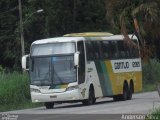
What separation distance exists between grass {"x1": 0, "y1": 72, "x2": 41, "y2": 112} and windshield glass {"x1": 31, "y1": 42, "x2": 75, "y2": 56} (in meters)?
4.53

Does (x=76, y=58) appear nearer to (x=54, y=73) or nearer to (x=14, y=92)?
(x=54, y=73)

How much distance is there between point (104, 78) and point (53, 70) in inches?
156

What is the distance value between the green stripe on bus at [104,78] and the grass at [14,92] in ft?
15.2

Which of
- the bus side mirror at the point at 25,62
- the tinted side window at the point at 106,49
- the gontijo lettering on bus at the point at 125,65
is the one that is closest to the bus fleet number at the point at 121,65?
the gontijo lettering on bus at the point at 125,65

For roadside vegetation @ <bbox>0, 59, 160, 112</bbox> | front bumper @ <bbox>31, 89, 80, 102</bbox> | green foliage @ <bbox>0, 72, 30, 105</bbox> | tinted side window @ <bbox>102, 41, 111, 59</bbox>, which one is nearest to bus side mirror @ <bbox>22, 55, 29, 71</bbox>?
front bumper @ <bbox>31, 89, 80, 102</bbox>

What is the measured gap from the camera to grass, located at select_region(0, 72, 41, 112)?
3941 centimetres

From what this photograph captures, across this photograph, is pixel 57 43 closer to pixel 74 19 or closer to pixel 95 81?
pixel 95 81

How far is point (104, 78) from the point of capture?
37281 millimetres

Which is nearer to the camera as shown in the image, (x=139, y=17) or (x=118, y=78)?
(x=139, y=17)

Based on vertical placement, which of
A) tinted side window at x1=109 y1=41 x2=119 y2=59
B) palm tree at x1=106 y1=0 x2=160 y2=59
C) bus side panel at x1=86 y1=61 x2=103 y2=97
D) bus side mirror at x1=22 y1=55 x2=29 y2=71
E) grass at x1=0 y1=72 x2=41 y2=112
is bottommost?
grass at x1=0 y1=72 x2=41 y2=112

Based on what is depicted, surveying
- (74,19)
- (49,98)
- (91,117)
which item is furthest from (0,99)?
(74,19)

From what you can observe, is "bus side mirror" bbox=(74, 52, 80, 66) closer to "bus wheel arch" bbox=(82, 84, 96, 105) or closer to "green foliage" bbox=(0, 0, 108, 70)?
"bus wheel arch" bbox=(82, 84, 96, 105)

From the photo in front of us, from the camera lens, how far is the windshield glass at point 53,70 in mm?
34219

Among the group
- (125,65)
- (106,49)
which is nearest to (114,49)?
(106,49)
